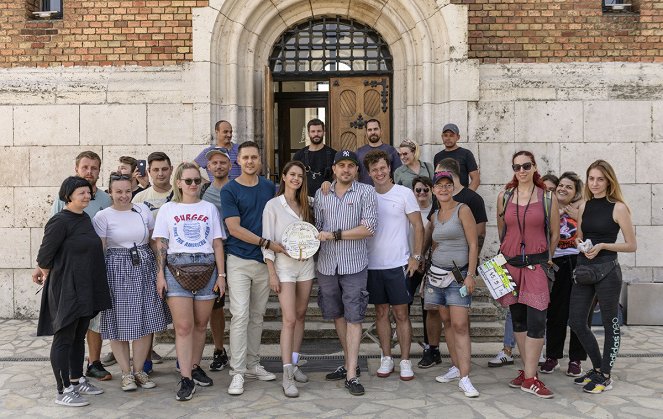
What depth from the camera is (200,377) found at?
5.27m

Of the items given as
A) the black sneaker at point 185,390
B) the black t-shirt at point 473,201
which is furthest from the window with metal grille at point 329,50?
the black sneaker at point 185,390

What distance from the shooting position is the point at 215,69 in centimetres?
810

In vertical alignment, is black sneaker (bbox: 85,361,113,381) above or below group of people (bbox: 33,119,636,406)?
below

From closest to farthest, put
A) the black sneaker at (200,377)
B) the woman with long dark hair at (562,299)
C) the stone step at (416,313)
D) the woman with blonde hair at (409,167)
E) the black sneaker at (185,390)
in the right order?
1. the black sneaker at (185,390)
2. the black sneaker at (200,377)
3. the woman with long dark hair at (562,299)
4. the woman with blonde hair at (409,167)
5. the stone step at (416,313)

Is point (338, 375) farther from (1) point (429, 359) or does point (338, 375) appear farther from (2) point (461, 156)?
(2) point (461, 156)

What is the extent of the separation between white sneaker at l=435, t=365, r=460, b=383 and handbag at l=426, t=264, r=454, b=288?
30.7 inches

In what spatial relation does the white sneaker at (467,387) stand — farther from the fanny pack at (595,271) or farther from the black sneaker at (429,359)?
the fanny pack at (595,271)

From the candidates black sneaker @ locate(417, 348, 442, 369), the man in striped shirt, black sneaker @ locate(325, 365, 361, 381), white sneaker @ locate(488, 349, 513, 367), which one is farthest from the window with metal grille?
black sneaker @ locate(325, 365, 361, 381)

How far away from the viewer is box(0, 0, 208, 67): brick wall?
8.12 meters

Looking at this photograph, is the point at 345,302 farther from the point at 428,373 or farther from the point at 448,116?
the point at 448,116

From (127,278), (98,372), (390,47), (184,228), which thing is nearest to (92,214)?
(127,278)

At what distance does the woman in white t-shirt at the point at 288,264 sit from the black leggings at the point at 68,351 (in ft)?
5.04

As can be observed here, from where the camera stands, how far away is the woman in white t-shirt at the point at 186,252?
16.1 ft

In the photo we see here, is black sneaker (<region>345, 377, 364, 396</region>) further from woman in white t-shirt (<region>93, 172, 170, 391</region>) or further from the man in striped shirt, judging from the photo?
woman in white t-shirt (<region>93, 172, 170, 391</region>)
